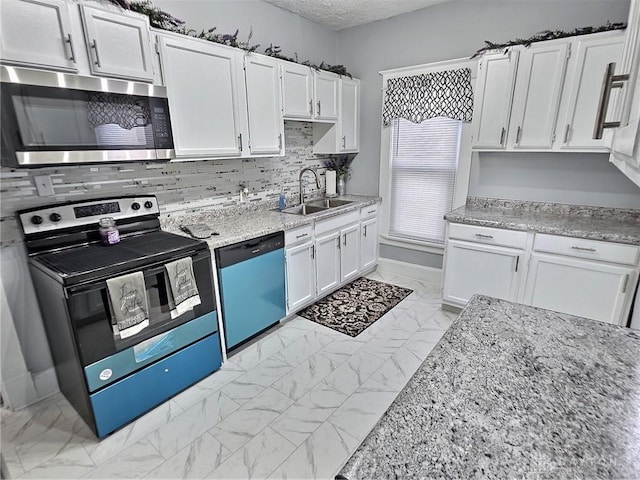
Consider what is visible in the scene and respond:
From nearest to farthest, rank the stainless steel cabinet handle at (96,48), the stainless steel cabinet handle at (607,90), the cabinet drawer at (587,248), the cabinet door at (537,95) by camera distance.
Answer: the stainless steel cabinet handle at (607,90) < the stainless steel cabinet handle at (96,48) < the cabinet drawer at (587,248) < the cabinet door at (537,95)

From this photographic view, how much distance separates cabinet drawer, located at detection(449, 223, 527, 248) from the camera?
2.75m

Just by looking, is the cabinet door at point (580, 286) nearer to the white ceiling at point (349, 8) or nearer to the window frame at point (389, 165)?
the window frame at point (389, 165)

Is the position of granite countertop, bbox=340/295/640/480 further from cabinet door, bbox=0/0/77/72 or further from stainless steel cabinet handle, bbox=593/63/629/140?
cabinet door, bbox=0/0/77/72

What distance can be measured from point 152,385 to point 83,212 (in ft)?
3.92

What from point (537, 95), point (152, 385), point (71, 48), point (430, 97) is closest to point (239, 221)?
point (152, 385)

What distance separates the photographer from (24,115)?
163 cm

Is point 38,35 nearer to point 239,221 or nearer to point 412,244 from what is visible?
point 239,221

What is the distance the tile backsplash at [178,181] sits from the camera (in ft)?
6.60

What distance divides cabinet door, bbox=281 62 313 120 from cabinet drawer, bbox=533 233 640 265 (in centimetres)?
233

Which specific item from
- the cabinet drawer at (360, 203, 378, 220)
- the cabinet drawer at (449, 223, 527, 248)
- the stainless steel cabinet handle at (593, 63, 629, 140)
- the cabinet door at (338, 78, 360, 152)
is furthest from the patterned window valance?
the stainless steel cabinet handle at (593, 63, 629, 140)

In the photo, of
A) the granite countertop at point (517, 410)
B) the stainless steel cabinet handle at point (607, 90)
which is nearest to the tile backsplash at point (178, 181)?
the granite countertop at point (517, 410)

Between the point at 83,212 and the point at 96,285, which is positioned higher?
the point at 83,212

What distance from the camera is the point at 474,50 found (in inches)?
127

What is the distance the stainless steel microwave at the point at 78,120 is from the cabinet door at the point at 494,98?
2.54m
